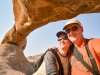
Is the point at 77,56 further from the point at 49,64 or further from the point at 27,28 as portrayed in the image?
the point at 27,28

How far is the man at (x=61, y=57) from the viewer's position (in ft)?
10.1

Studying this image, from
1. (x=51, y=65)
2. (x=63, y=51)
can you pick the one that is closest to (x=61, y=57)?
(x=63, y=51)

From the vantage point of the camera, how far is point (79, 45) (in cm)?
308

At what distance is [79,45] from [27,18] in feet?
15.9

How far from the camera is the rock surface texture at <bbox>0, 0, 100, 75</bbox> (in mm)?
3959

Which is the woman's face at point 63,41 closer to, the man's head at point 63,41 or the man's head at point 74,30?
the man's head at point 63,41

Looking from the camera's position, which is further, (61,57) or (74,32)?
(61,57)

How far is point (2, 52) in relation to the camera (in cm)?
972

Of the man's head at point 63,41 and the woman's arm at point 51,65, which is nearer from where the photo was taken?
the woman's arm at point 51,65

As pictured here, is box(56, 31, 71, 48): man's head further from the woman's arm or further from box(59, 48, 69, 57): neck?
the woman's arm

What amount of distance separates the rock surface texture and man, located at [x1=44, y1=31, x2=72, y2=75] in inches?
39.5

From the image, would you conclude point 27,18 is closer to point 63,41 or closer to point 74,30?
point 63,41

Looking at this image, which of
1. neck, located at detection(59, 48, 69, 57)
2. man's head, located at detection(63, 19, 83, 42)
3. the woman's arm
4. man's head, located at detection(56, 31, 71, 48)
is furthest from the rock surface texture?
the woman's arm

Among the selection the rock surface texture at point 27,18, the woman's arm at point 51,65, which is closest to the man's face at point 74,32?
the woman's arm at point 51,65
